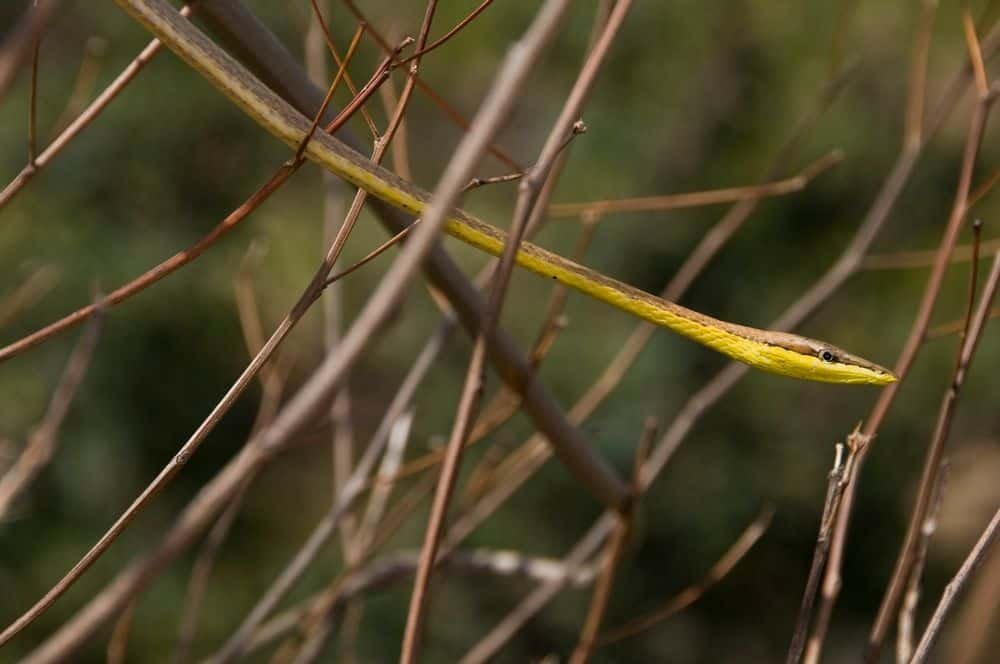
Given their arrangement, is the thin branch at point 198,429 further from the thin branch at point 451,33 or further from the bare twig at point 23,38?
the bare twig at point 23,38

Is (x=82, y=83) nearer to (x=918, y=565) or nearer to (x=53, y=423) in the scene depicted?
(x=53, y=423)

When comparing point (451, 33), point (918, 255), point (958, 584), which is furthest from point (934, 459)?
point (918, 255)

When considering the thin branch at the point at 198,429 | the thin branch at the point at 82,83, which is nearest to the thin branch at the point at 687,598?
the thin branch at the point at 198,429

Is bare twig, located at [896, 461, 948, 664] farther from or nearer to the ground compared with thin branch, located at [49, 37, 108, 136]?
nearer to the ground

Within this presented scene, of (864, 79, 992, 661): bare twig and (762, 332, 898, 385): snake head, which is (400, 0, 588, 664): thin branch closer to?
(864, 79, 992, 661): bare twig

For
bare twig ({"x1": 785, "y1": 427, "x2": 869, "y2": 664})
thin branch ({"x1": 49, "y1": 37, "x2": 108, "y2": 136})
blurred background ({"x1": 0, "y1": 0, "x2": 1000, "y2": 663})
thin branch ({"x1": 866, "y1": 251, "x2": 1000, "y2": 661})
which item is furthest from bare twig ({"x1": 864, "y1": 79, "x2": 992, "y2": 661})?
blurred background ({"x1": 0, "y1": 0, "x2": 1000, "y2": 663})
